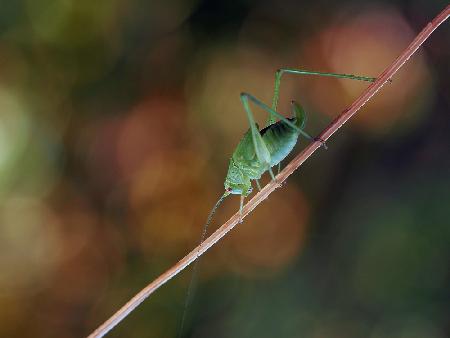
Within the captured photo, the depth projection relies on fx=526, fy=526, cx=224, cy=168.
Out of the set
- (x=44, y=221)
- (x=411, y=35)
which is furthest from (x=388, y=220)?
(x=44, y=221)

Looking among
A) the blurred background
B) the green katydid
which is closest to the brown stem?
the green katydid

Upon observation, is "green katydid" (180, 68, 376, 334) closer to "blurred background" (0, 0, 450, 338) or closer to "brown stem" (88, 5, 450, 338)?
"brown stem" (88, 5, 450, 338)

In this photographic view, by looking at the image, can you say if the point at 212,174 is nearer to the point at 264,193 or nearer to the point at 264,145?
the point at 264,145

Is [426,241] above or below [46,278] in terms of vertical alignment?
below

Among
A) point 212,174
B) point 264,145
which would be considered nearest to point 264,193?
point 264,145

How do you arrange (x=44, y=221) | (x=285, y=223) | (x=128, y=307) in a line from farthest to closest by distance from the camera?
(x=285, y=223) < (x=44, y=221) < (x=128, y=307)

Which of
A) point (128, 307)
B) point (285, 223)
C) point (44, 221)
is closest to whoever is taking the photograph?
point (128, 307)

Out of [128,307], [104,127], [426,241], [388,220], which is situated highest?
[104,127]

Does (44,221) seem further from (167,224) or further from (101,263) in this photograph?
(167,224)
